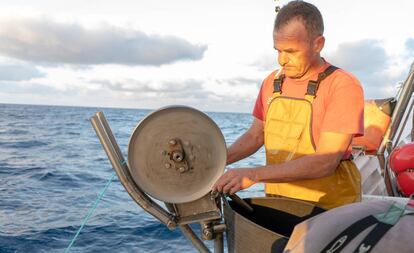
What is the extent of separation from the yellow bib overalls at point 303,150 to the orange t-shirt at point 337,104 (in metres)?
0.04

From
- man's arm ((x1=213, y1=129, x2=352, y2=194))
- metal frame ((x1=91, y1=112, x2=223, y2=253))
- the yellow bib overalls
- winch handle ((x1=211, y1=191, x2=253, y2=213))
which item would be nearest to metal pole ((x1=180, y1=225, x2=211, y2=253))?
metal frame ((x1=91, y1=112, x2=223, y2=253))

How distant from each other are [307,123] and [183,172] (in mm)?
727

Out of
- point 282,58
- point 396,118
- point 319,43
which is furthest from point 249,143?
point 396,118

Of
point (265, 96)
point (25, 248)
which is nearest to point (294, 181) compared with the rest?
point (265, 96)

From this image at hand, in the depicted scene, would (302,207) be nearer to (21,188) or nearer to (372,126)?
(372,126)

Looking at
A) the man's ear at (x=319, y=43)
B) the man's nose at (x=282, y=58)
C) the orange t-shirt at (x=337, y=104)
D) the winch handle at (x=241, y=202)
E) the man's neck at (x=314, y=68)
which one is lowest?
the winch handle at (x=241, y=202)

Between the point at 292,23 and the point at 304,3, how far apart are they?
0.46ft

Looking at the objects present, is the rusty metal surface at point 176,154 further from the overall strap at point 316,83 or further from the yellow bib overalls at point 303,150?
the overall strap at point 316,83

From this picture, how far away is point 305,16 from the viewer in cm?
236

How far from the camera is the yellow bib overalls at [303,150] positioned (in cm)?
247

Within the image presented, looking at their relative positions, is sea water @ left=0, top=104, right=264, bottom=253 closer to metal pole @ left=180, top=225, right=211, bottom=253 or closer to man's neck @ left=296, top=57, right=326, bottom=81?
metal pole @ left=180, top=225, right=211, bottom=253

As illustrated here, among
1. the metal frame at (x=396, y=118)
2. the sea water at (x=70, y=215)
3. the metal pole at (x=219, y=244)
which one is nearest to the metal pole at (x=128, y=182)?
the metal pole at (x=219, y=244)

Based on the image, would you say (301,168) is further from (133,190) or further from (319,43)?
(133,190)

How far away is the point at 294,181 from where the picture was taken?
2.45 metres
